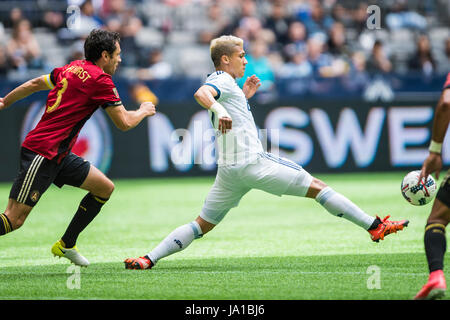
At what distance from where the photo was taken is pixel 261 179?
7328mm

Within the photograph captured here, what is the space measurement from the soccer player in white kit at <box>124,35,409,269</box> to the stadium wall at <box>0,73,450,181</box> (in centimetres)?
919

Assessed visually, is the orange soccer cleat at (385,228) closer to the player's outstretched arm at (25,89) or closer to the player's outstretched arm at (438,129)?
the player's outstretched arm at (438,129)

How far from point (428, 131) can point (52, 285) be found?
12.4m

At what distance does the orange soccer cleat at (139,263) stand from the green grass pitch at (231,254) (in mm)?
113

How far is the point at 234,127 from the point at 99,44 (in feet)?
4.91

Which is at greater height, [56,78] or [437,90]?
[56,78]

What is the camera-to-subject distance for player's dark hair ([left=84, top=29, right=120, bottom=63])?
24.4 ft

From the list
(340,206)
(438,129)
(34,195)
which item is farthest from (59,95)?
(438,129)

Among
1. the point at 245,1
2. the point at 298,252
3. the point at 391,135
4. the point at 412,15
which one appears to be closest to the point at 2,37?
the point at 245,1

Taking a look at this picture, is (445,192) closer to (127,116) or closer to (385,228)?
(385,228)

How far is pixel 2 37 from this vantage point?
19.1 meters

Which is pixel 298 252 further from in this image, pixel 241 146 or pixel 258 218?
pixel 258 218

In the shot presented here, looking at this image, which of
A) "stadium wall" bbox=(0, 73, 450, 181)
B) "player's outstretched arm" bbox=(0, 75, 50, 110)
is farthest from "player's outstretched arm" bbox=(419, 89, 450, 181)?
"stadium wall" bbox=(0, 73, 450, 181)

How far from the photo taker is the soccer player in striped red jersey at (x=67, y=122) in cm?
711
